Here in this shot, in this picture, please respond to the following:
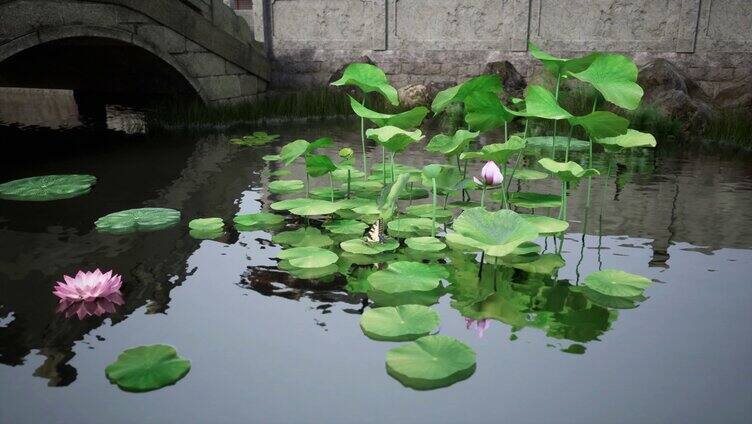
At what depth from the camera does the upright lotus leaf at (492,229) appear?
2.03 m

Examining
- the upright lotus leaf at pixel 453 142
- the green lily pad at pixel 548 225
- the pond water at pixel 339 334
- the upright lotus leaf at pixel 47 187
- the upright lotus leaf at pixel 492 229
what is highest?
the upright lotus leaf at pixel 453 142

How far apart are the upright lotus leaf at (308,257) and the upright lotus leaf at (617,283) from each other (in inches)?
41.9

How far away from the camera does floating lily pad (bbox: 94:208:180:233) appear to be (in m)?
2.97

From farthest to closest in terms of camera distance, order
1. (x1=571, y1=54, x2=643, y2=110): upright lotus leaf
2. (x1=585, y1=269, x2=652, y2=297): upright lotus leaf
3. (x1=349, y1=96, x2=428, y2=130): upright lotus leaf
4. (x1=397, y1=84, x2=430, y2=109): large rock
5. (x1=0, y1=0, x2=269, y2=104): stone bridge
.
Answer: (x1=397, y1=84, x2=430, y2=109): large rock, (x1=0, y1=0, x2=269, y2=104): stone bridge, (x1=349, y1=96, x2=428, y2=130): upright lotus leaf, (x1=571, y1=54, x2=643, y2=110): upright lotus leaf, (x1=585, y1=269, x2=652, y2=297): upright lotus leaf

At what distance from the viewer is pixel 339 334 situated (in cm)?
191

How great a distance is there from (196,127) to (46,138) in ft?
5.25

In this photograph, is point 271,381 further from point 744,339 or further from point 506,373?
point 744,339

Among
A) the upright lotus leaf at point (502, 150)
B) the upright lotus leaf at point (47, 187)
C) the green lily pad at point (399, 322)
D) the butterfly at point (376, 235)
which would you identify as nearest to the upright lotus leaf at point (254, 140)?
the upright lotus leaf at point (47, 187)

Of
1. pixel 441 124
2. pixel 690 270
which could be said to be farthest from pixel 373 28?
pixel 690 270

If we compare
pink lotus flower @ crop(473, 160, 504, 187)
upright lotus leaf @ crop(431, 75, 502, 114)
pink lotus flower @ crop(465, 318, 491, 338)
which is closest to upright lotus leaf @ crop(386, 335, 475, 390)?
pink lotus flower @ crop(465, 318, 491, 338)

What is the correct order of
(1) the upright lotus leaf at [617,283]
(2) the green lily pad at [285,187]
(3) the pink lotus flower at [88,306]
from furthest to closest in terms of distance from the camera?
(2) the green lily pad at [285,187]
(1) the upright lotus leaf at [617,283]
(3) the pink lotus flower at [88,306]

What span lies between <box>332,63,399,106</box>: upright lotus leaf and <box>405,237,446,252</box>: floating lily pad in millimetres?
798

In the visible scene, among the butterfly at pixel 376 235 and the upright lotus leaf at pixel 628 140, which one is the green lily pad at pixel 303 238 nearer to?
the butterfly at pixel 376 235

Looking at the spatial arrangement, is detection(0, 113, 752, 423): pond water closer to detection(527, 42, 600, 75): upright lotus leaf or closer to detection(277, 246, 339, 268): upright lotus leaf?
detection(277, 246, 339, 268): upright lotus leaf
